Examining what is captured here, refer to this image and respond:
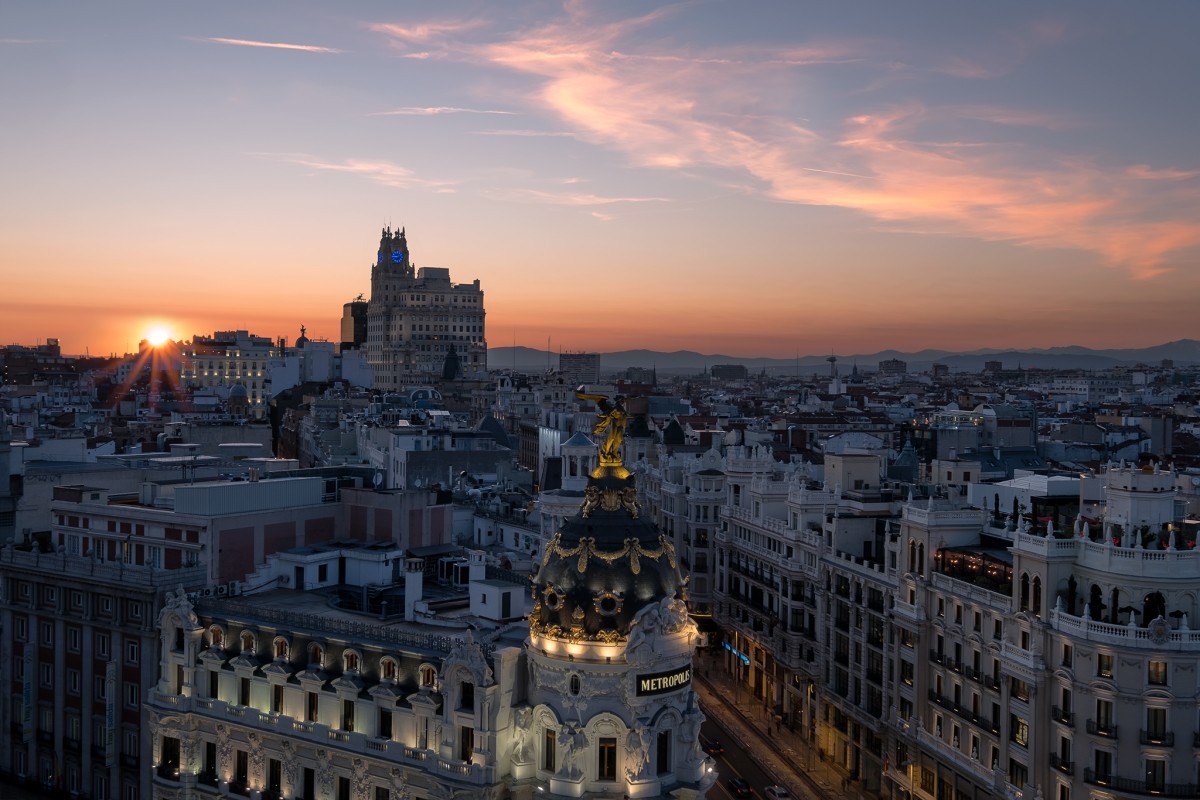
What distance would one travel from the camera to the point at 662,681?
166 ft

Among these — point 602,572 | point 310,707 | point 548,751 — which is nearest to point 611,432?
point 602,572

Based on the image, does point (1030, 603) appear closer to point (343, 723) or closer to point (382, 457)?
point (343, 723)

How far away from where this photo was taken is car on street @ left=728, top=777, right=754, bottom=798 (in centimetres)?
7506

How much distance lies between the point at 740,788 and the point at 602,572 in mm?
31404

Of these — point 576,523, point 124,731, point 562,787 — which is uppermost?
point 576,523

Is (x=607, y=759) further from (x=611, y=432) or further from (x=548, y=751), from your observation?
(x=611, y=432)

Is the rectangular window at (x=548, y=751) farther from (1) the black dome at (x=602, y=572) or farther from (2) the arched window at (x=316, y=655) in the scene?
(2) the arched window at (x=316, y=655)

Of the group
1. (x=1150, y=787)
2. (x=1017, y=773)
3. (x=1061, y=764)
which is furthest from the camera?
(x=1017, y=773)

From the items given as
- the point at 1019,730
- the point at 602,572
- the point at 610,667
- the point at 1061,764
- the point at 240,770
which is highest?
the point at 602,572

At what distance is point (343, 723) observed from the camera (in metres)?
56.1

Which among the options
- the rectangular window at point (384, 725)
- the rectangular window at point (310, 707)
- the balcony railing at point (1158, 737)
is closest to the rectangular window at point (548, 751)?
the rectangular window at point (384, 725)

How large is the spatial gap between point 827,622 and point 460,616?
35054 millimetres

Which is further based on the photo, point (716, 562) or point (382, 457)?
point (382, 457)

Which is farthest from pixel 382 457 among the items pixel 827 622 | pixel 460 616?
pixel 460 616
